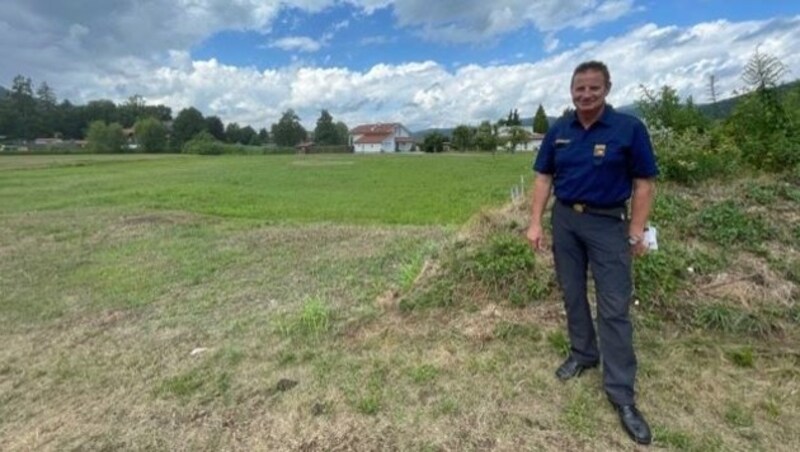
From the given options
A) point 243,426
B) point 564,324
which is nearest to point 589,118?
point 564,324

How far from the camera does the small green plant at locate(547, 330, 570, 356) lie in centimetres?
296

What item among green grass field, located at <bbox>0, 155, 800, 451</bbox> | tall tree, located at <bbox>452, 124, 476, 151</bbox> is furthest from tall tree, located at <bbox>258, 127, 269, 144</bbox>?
green grass field, located at <bbox>0, 155, 800, 451</bbox>

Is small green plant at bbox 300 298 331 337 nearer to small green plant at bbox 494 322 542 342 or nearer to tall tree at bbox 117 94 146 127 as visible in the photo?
small green plant at bbox 494 322 542 342

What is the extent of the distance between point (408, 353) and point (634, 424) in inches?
51.3

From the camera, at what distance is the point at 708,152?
4.84m

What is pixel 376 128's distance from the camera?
9956cm

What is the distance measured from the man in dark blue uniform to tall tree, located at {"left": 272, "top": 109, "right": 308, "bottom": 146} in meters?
93.0

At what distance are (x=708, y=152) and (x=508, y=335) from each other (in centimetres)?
Result: 313

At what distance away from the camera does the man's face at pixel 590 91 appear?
7.55 ft

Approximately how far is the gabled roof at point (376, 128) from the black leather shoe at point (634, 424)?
94.8 meters

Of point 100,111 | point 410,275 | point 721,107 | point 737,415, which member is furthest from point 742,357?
point 100,111

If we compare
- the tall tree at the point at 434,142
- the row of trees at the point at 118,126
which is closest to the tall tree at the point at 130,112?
the row of trees at the point at 118,126

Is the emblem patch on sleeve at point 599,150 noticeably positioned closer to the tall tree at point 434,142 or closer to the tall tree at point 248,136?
the tall tree at point 434,142

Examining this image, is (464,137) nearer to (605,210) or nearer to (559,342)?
(559,342)
